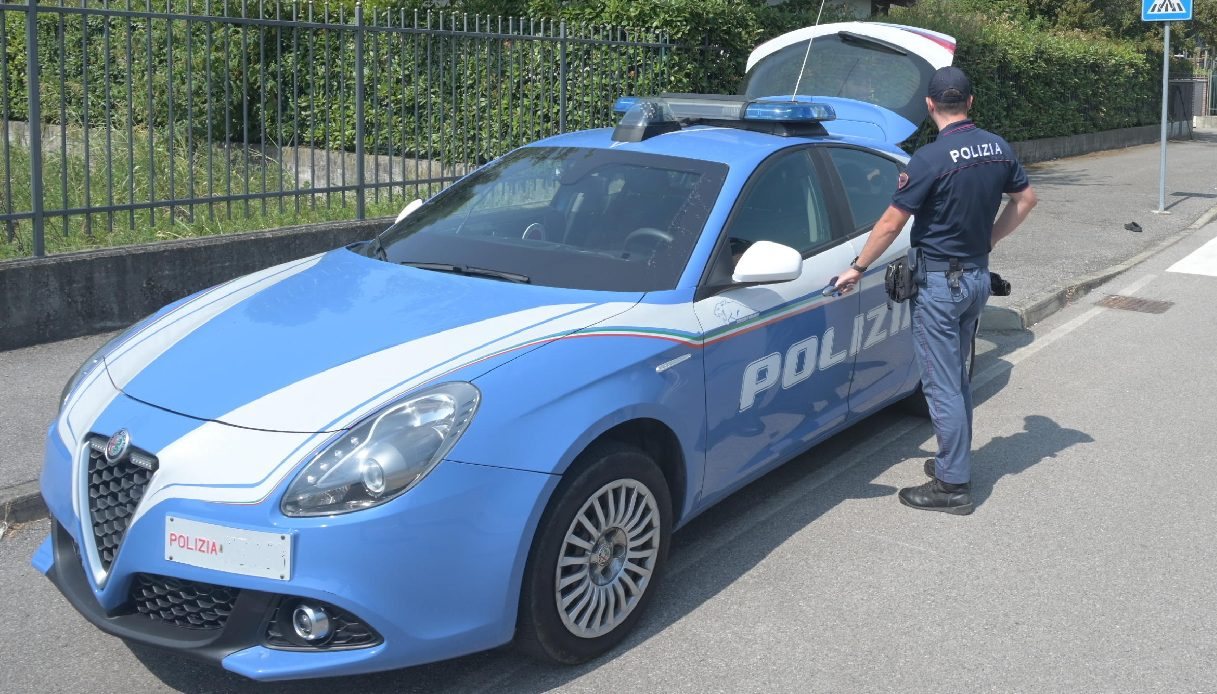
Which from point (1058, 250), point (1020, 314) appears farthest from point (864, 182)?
point (1058, 250)

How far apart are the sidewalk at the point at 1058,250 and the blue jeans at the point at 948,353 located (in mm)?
3694

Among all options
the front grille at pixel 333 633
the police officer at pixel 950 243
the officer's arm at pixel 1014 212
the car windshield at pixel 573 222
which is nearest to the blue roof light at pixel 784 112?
the police officer at pixel 950 243

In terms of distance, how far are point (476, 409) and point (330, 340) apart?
0.63 meters

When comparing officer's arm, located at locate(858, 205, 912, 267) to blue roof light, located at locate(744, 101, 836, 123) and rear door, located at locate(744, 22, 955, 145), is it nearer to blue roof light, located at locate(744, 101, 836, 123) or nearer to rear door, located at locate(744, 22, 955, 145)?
blue roof light, located at locate(744, 101, 836, 123)

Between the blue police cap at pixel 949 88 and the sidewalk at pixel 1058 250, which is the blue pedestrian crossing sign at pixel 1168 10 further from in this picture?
the blue police cap at pixel 949 88

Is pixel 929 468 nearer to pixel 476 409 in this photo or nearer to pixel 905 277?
pixel 905 277

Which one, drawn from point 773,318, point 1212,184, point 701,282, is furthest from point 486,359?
point 1212,184

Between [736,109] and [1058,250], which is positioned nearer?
[736,109]

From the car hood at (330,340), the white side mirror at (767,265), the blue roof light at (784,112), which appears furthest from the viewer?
the blue roof light at (784,112)

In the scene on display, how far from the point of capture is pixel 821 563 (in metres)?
4.62

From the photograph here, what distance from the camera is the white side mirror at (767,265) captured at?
14.1ft

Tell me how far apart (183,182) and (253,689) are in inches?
249

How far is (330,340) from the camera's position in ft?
12.4

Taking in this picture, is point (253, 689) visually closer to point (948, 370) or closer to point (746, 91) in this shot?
point (948, 370)
